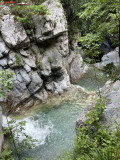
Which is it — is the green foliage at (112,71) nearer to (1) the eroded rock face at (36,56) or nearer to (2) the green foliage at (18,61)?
(1) the eroded rock face at (36,56)

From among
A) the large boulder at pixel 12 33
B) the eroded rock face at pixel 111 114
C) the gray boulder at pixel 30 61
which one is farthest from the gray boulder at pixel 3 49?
the eroded rock face at pixel 111 114

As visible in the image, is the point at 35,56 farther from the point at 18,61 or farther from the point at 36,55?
the point at 18,61

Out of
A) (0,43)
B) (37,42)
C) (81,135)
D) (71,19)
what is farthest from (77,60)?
(81,135)

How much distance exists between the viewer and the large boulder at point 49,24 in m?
10.1

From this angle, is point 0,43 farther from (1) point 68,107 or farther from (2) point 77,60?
(2) point 77,60

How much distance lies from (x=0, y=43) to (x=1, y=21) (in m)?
1.62

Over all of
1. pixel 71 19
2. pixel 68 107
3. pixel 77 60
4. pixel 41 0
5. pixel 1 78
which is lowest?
pixel 68 107

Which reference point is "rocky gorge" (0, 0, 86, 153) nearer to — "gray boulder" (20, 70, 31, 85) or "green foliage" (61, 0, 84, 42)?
"gray boulder" (20, 70, 31, 85)

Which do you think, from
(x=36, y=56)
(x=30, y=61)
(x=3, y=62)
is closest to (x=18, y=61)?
(x=3, y=62)

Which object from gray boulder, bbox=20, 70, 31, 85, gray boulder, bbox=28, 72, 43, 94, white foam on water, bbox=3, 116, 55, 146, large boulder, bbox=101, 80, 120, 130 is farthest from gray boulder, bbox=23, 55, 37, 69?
large boulder, bbox=101, 80, 120, 130

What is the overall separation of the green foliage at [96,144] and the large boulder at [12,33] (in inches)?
298

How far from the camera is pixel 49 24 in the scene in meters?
10.1

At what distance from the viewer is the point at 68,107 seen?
964 centimetres

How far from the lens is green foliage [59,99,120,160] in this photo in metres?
2.56
